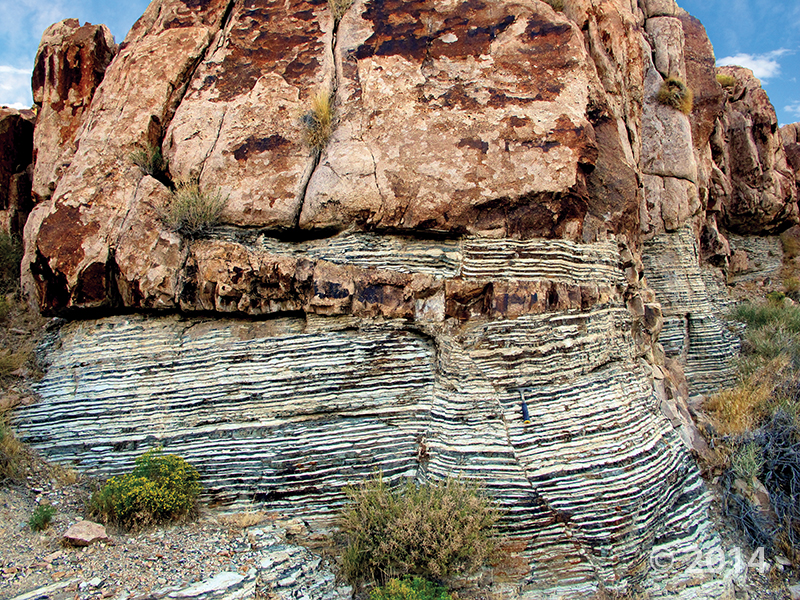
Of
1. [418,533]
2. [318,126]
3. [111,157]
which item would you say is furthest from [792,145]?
[111,157]

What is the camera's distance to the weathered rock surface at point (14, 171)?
8.13 m

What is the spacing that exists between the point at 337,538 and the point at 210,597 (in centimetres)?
124

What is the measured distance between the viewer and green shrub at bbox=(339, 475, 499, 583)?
161 inches

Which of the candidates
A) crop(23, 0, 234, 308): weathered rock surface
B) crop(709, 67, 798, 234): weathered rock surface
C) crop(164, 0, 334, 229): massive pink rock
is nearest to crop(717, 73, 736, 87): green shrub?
crop(709, 67, 798, 234): weathered rock surface

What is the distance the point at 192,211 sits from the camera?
18.1 feet

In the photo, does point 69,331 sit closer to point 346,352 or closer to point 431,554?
point 346,352

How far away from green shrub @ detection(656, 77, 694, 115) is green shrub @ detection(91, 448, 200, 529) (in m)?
11.2

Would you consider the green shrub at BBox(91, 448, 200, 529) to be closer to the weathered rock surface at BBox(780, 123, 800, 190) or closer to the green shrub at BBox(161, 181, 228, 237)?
the green shrub at BBox(161, 181, 228, 237)

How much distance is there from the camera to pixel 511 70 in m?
5.95

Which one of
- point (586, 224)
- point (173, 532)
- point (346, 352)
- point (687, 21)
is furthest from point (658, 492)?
point (687, 21)

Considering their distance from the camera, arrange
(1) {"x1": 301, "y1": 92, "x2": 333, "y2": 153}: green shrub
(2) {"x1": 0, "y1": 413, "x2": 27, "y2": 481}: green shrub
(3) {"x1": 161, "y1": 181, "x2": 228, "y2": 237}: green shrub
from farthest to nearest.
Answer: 1. (1) {"x1": 301, "y1": 92, "x2": 333, "y2": 153}: green shrub
2. (3) {"x1": 161, "y1": 181, "x2": 228, "y2": 237}: green shrub
3. (2) {"x1": 0, "y1": 413, "x2": 27, "y2": 481}: green shrub

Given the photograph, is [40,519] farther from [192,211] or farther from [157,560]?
[192,211]

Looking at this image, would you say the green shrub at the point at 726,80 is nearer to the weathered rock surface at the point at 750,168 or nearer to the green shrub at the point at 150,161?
the weathered rock surface at the point at 750,168

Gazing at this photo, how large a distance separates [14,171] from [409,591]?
8857 millimetres
